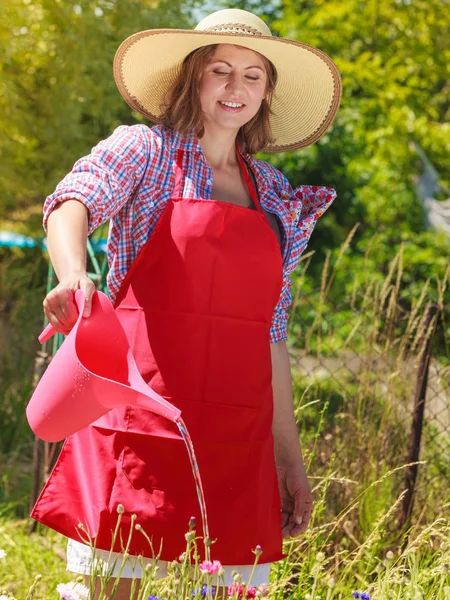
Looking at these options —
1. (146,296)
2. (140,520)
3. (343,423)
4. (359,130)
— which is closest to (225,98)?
(146,296)

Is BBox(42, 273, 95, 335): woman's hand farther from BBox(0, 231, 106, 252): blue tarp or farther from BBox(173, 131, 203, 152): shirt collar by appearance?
BBox(0, 231, 106, 252): blue tarp

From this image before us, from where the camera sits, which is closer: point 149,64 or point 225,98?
point 225,98

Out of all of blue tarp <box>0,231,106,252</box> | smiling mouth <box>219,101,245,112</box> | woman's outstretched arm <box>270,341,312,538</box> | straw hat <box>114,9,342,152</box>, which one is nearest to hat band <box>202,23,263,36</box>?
straw hat <box>114,9,342,152</box>

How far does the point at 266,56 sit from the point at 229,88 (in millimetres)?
172

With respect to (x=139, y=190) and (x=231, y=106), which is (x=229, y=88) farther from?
(x=139, y=190)

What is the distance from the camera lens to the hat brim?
2104 millimetres

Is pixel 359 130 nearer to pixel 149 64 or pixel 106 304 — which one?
pixel 149 64

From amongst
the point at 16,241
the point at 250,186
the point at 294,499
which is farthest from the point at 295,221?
the point at 16,241

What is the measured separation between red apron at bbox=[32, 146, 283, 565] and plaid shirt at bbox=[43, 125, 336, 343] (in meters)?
0.05

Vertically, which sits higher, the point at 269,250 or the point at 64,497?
the point at 269,250

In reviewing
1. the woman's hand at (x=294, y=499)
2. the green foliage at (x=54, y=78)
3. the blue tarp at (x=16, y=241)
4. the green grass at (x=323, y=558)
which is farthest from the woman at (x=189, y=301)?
the blue tarp at (x=16, y=241)

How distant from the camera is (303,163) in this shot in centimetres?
839

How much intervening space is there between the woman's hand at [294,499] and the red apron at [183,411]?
25 cm

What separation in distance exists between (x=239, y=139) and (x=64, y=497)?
101cm
